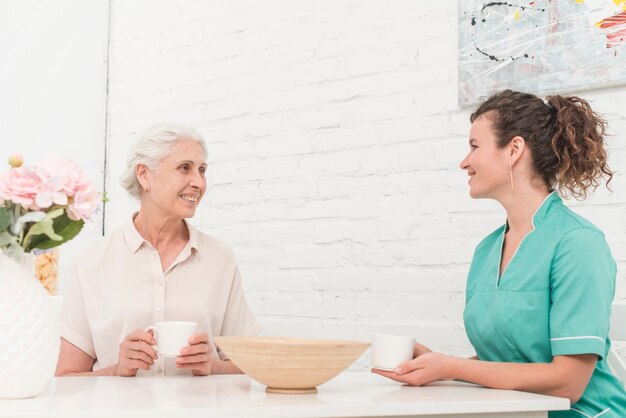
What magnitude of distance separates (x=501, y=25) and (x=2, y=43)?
72.6 inches

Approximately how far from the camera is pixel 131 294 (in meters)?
2.04

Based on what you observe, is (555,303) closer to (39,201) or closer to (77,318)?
(39,201)

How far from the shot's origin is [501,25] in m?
2.32

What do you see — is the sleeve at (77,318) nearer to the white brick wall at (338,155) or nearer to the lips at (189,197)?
the lips at (189,197)

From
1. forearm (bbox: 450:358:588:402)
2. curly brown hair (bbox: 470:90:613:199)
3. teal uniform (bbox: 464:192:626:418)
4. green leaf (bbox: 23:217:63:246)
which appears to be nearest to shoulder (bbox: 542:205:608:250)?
teal uniform (bbox: 464:192:626:418)

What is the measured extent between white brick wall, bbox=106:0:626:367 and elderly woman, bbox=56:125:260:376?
516 mm

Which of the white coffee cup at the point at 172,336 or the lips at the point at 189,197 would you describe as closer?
the white coffee cup at the point at 172,336

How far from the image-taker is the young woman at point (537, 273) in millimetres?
1553

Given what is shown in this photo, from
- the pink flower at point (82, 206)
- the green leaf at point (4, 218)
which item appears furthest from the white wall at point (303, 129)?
the green leaf at point (4, 218)

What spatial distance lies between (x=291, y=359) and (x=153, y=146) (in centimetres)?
101

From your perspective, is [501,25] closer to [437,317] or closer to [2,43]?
[437,317]

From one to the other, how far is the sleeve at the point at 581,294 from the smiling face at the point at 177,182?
980mm

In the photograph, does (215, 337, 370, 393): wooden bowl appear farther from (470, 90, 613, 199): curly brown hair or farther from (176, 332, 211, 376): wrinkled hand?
(470, 90, 613, 199): curly brown hair

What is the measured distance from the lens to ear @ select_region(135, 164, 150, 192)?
2186 millimetres
